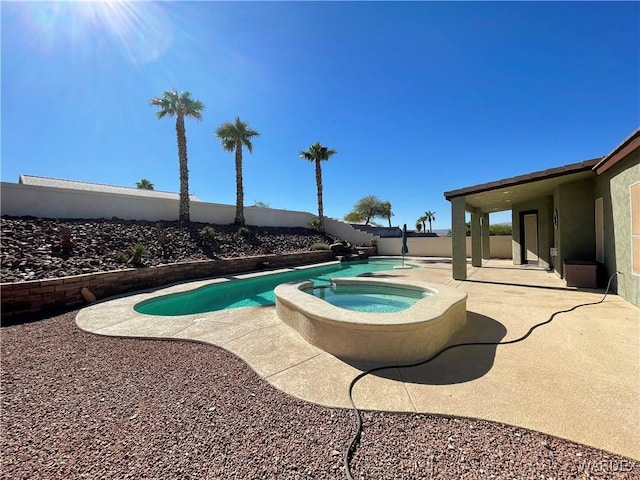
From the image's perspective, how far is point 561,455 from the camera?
1684 mm

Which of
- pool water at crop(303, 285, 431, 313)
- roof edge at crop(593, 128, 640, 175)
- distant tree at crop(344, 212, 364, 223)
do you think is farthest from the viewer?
distant tree at crop(344, 212, 364, 223)

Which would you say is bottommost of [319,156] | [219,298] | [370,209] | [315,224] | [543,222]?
[219,298]

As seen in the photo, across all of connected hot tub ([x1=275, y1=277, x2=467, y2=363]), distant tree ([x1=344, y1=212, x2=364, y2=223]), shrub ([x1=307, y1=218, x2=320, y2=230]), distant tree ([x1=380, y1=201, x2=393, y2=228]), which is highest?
distant tree ([x1=380, y1=201, x2=393, y2=228])

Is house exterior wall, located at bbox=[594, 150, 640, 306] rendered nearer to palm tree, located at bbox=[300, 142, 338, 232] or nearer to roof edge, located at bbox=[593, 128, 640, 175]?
roof edge, located at bbox=[593, 128, 640, 175]

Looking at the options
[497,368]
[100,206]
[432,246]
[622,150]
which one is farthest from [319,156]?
[497,368]

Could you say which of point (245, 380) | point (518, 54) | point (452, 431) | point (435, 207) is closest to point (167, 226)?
point (245, 380)

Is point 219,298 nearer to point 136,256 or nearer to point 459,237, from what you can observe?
point 136,256

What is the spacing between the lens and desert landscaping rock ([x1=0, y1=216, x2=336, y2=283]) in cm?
669

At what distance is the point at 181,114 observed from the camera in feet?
43.1

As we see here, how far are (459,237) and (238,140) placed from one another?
46.5ft

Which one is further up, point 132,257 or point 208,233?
point 208,233

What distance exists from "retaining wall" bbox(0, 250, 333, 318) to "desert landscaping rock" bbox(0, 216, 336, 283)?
21.4 inches

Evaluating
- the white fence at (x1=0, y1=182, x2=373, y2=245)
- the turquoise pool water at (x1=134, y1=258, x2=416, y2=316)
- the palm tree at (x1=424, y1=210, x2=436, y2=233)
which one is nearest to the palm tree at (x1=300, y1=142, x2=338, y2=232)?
the white fence at (x1=0, y1=182, x2=373, y2=245)

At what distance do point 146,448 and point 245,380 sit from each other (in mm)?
1009
